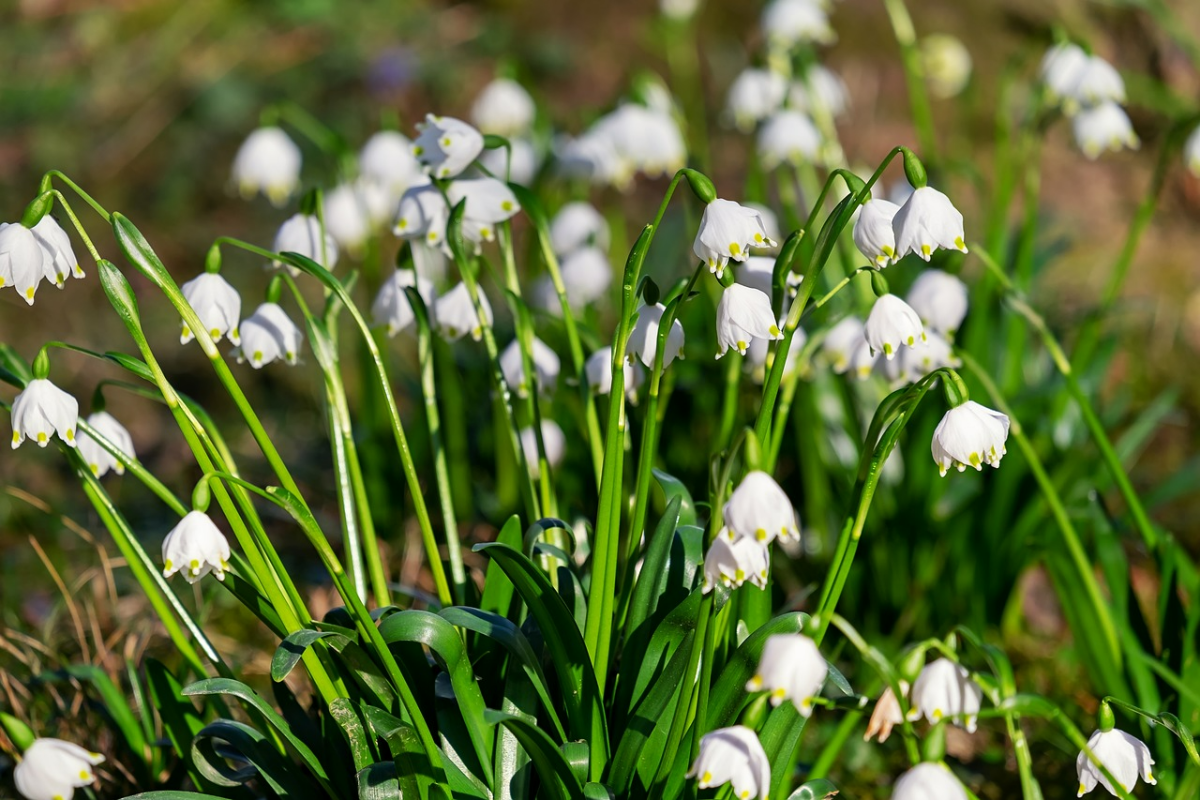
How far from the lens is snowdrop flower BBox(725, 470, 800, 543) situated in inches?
43.5

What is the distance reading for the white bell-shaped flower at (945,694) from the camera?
1.28 m

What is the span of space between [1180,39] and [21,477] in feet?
11.8

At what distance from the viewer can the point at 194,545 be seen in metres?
1.26

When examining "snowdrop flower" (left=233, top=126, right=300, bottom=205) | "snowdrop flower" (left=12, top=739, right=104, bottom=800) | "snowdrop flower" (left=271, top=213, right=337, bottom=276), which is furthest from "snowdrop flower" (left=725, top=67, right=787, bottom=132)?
"snowdrop flower" (left=12, top=739, right=104, bottom=800)

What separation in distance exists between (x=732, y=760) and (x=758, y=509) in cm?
26

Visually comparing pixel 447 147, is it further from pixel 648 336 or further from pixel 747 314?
pixel 747 314

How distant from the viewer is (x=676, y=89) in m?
5.04

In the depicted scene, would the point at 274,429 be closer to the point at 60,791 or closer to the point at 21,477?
the point at 21,477

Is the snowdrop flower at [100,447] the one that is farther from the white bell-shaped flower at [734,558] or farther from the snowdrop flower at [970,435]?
the snowdrop flower at [970,435]

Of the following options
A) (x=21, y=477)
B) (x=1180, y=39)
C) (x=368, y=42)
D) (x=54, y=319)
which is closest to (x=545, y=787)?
(x=1180, y=39)

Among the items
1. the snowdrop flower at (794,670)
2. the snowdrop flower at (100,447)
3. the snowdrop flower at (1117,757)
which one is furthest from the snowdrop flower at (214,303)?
the snowdrop flower at (1117,757)

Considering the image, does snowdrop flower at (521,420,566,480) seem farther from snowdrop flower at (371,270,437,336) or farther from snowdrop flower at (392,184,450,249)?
snowdrop flower at (392,184,450,249)

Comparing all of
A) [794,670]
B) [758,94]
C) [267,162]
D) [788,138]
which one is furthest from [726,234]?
[758,94]

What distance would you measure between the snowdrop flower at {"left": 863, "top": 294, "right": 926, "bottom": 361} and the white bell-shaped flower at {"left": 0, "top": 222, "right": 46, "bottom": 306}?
988 millimetres
